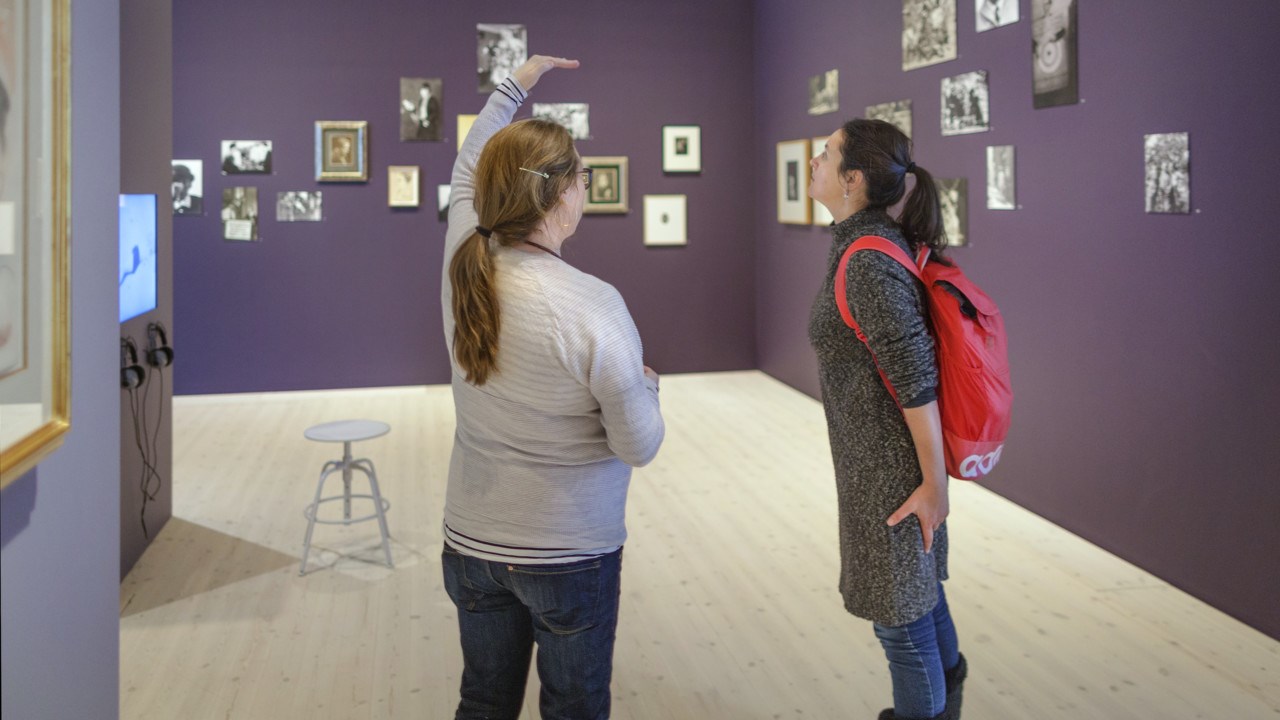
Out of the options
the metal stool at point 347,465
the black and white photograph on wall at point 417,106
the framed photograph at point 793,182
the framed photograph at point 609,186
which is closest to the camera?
the metal stool at point 347,465

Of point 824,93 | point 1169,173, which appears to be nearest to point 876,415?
point 1169,173

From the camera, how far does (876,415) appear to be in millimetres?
2242

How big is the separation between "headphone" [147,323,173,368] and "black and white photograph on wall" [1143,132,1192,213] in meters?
3.92

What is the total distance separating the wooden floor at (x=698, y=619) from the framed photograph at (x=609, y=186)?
12.0 ft

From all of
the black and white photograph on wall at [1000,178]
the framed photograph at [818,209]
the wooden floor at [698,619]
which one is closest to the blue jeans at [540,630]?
the wooden floor at [698,619]

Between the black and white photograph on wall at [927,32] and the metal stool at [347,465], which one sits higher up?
the black and white photograph on wall at [927,32]

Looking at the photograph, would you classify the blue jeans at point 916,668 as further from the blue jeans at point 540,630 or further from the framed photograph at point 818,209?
the framed photograph at point 818,209

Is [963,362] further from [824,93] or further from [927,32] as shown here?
[824,93]

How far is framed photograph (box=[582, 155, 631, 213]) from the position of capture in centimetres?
923

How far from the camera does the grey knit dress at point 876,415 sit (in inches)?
84.4

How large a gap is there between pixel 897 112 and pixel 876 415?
16.0ft

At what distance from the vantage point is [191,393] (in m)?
8.69

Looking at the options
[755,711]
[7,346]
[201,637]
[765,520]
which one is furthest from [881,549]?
[765,520]

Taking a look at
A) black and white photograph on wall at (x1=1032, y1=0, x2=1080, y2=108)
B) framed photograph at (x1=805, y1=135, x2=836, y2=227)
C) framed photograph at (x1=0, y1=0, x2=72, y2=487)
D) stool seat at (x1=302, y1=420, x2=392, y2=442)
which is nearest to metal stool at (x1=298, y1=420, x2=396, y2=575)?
stool seat at (x1=302, y1=420, x2=392, y2=442)
